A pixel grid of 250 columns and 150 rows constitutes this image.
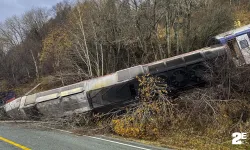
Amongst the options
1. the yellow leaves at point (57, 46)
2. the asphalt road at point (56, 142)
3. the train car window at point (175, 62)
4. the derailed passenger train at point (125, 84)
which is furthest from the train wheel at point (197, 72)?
the yellow leaves at point (57, 46)

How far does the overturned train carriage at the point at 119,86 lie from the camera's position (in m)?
14.1

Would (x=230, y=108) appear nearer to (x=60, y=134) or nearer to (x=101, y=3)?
(x=60, y=134)

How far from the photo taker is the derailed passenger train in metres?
14.1

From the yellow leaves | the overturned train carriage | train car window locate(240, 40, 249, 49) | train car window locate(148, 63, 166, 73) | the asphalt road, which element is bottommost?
the asphalt road

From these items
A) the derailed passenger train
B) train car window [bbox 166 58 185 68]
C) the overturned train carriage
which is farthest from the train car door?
train car window [bbox 166 58 185 68]

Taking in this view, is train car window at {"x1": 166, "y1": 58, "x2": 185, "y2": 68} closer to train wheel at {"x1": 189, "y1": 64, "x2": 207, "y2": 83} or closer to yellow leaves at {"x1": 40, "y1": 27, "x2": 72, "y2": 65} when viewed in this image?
train wheel at {"x1": 189, "y1": 64, "x2": 207, "y2": 83}

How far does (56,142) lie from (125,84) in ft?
15.6

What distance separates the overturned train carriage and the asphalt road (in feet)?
6.48

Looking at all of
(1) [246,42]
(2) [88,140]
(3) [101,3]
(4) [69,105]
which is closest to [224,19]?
(1) [246,42]

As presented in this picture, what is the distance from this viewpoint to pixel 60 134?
12.7m

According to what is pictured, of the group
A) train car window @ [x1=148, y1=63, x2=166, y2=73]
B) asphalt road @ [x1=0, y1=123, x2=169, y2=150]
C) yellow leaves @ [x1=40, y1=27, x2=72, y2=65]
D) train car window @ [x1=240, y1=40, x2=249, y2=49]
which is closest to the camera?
asphalt road @ [x1=0, y1=123, x2=169, y2=150]

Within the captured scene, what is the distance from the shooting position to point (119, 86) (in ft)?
47.0

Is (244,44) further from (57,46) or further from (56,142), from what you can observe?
(57,46)

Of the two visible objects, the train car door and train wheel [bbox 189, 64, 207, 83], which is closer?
train wheel [bbox 189, 64, 207, 83]
